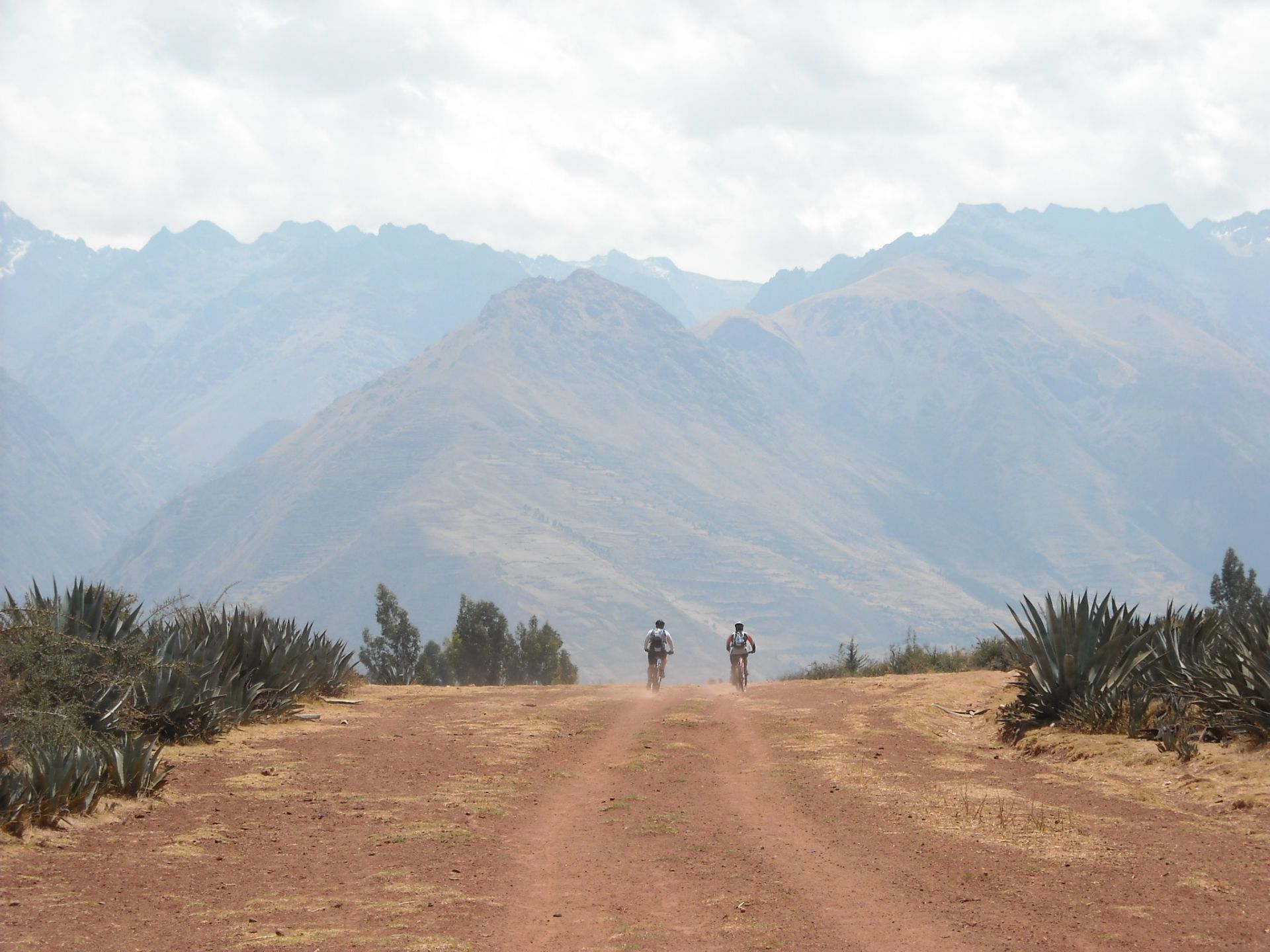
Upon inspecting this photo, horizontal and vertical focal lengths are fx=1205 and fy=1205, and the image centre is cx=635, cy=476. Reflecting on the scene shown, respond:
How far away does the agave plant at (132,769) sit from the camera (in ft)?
36.2

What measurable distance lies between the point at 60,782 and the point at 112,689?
2506mm

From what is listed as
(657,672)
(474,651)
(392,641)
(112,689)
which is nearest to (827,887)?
(112,689)

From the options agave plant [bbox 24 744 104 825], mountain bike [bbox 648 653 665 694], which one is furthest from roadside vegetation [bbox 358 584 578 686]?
agave plant [bbox 24 744 104 825]

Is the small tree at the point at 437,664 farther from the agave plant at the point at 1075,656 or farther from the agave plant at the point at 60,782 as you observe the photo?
the agave plant at the point at 60,782

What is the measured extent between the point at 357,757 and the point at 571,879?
5.89m

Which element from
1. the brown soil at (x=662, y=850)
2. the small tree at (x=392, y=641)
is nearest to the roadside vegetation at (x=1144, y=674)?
the brown soil at (x=662, y=850)

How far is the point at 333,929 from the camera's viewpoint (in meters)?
7.84

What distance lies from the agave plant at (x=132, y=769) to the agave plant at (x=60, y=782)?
40 centimetres

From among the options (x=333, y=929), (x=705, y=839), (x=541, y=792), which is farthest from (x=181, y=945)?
(x=541, y=792)

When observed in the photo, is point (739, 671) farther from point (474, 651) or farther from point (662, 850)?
point (474, 651)

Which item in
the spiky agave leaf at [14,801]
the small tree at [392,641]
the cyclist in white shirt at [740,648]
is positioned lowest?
the spiky agave leaf at [14,801]

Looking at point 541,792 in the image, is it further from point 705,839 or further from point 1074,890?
point 1074,890

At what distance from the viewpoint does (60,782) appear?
9.98m

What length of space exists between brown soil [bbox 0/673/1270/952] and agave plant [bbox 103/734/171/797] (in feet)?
0.68
